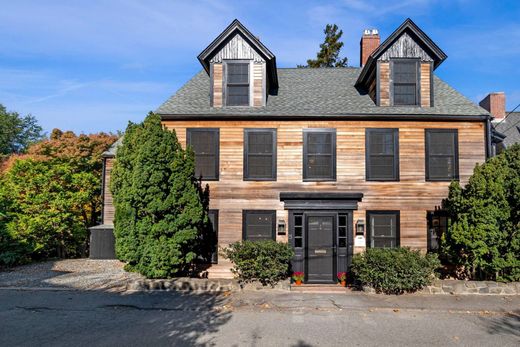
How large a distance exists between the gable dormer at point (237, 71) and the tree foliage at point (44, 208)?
8591 mm

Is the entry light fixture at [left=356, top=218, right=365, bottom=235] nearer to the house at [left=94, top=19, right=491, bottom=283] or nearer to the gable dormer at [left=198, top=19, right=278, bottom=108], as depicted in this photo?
the house at [left=94, top=19, right=491, bottom=283]

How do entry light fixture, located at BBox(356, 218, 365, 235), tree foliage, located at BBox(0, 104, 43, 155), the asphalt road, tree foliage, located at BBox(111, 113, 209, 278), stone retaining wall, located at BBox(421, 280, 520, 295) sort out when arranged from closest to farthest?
1. the asphalt road
2. stone retaining wall, located at BBox(421, 280, 520, 295)
3. tree foliage, located at BBox(111, 113, 209, 278)
4. entry light fixture, located at BBox(356, 218, 365, 235)
5. tree foliage, located at BBox(0, 104, 43, 155)

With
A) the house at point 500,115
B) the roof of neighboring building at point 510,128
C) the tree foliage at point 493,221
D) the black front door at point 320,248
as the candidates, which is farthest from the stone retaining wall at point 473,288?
the house at point 500,115

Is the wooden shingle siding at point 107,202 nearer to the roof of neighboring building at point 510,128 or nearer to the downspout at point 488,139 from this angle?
the downspout at point 488,139

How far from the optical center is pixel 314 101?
1329cm

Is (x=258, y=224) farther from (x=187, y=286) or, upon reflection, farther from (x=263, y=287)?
(x=187, y=286)

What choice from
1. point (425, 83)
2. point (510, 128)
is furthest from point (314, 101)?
point (510, 128)

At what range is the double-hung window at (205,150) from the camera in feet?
40.9

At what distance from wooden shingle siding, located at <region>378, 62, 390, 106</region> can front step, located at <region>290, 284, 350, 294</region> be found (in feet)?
21.7

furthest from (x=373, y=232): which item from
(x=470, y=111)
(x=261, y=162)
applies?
(x=470, y=111)

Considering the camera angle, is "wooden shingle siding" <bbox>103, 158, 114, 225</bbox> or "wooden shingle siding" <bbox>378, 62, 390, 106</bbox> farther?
"wooden shingle siding" <bbox>103, 158, 114, 225</bbox>

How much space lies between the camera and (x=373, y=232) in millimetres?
12242

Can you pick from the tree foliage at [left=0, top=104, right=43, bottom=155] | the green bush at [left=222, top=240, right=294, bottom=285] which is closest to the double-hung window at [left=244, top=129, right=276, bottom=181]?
the green bush at [left=222, top=240, right=294, bottom=285]

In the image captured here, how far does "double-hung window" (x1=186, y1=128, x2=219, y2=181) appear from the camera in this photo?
12469 mm
